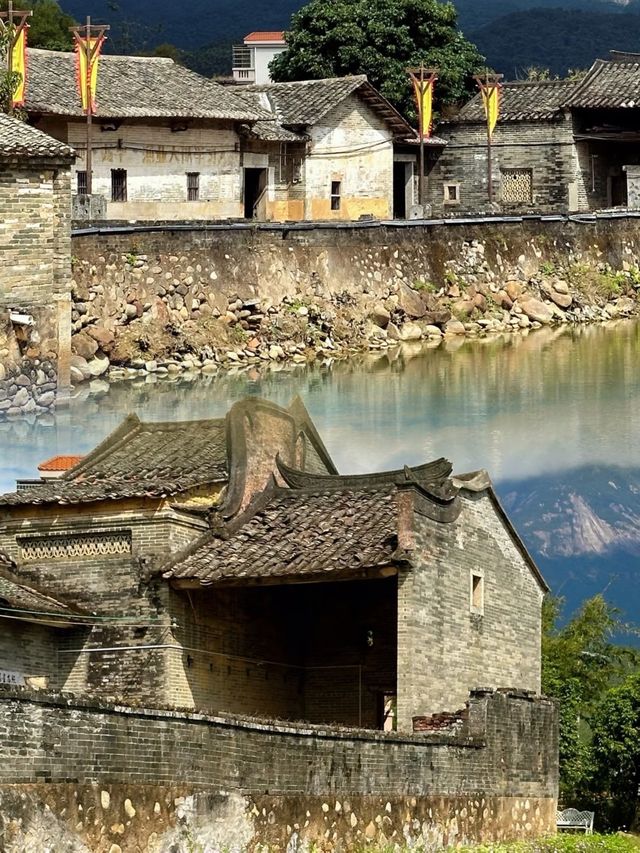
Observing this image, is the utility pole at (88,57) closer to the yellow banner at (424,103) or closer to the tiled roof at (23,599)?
the yellow banner at (424,103)

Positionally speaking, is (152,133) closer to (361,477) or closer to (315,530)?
(361,477)

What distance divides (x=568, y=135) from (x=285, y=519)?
102 feet

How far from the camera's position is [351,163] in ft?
169

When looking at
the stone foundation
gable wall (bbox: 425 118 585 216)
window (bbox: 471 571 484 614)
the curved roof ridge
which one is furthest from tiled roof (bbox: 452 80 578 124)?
window (bbox: 471 571 484 614)

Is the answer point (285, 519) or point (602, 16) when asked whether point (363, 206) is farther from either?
point (602, 16)

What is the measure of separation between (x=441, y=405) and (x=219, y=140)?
1782 centimetres

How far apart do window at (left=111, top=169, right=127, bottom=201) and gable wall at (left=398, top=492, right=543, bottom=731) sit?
63.2 ft

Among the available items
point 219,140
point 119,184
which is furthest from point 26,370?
point 219,140

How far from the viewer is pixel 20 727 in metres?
15.7

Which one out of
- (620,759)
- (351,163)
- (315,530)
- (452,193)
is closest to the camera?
(315,530)

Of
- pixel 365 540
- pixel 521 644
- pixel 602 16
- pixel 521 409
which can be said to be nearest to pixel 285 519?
pixel 365 540

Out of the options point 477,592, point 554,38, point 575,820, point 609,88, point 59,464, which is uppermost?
point 554,38

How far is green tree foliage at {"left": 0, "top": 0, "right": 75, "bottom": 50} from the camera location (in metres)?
65.1

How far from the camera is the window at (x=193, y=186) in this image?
1829 inches
